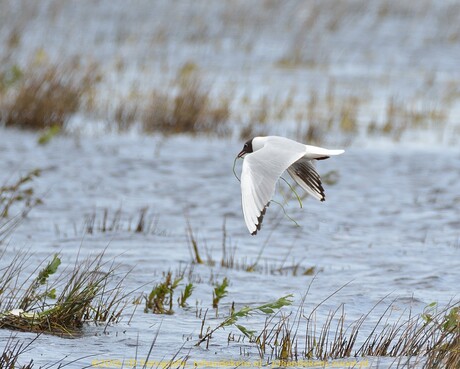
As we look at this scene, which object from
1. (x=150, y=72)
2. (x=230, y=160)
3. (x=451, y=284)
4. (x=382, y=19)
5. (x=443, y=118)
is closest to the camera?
(x=451, y=284)

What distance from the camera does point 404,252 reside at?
7703 mm

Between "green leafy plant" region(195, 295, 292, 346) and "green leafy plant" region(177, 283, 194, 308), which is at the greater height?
"green leafy plant" region(195, 295, 292, 346)

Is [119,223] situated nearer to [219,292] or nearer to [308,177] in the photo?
[308,177]

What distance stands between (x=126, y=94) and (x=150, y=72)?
2.24 metres

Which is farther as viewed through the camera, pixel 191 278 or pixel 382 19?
pixel 382 19

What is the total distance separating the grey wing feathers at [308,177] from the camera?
5.86 metres

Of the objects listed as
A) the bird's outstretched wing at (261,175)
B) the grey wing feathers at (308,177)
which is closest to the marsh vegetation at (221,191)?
the bird's outstretched wing at (261,175)

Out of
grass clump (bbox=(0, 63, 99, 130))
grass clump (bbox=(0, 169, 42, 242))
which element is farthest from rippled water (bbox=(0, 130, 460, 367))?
grass clump (bbox=(0, 63, 99, 130))

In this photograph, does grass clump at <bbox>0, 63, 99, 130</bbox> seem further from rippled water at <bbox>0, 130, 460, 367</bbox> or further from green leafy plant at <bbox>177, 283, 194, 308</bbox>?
green leafy plant at <bbox>177, 283, 194, 308</bbox>

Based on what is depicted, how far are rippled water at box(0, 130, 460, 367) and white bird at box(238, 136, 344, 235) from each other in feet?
2.17

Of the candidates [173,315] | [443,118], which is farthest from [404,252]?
[443,118]

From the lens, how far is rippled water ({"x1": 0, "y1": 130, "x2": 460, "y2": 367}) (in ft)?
17.9

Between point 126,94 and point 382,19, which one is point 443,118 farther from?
point 382,19

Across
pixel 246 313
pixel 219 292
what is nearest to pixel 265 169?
pixel 219 292
